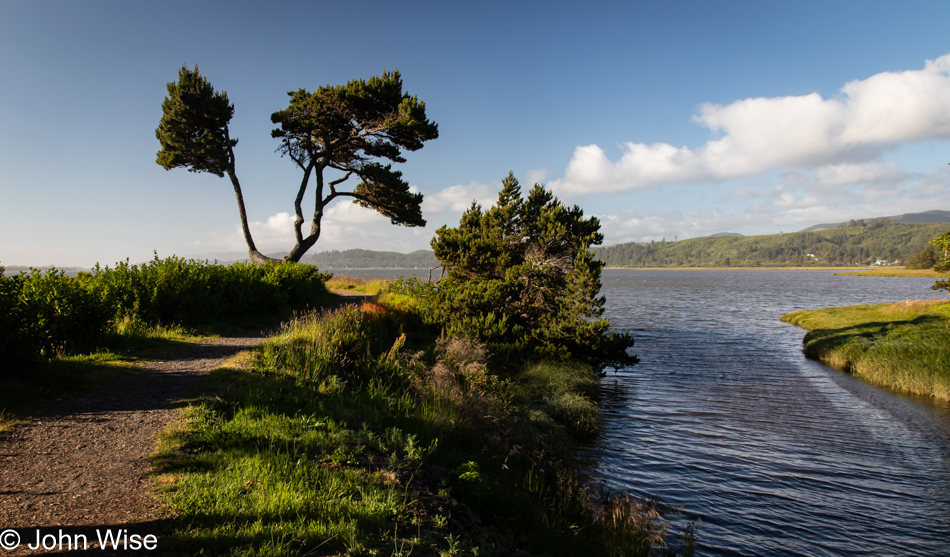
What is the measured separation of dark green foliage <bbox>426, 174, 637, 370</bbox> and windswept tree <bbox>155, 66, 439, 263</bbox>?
8627 millimetres

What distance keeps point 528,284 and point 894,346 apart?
53.3ft

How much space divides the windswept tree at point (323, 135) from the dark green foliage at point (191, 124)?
0.04 m

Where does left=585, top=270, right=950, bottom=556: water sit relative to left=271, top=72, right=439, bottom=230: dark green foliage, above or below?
below

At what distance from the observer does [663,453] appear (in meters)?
10.6

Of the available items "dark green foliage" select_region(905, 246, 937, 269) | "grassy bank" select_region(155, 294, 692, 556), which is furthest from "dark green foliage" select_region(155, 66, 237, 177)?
"dark green foliage" select_region(905, 246, 937, 269)

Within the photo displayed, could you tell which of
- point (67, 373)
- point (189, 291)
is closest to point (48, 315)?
point (67, 373)

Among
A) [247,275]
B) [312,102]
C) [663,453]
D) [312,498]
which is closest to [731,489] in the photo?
[663,453]

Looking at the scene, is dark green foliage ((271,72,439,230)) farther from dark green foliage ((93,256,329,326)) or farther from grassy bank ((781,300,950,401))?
grassy bank ((781,300,950,401))

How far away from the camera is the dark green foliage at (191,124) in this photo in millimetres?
24078

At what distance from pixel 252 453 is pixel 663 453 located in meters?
8.82

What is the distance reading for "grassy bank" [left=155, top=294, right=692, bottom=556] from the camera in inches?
161

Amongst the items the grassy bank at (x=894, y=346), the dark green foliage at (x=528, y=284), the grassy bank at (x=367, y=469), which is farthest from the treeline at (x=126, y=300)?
the grassy bank at (x=894, y=346)

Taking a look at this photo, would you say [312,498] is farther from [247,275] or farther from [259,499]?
Result: [247,275]

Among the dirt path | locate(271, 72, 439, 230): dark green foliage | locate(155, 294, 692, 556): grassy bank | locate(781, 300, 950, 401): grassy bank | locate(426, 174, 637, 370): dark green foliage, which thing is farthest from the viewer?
locate(271, 72, 439, 230): dark green foliage
